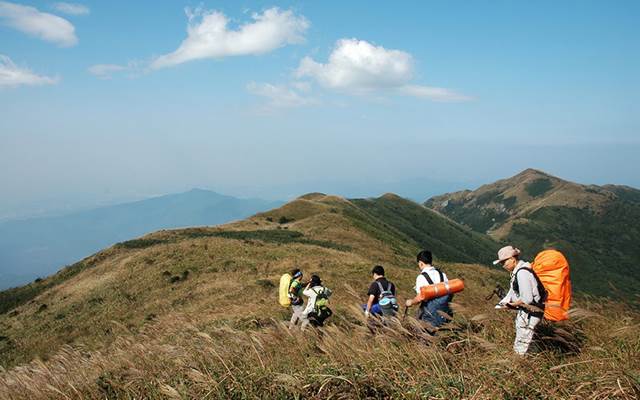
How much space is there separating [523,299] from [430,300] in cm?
187

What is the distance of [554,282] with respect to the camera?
655 centimetres

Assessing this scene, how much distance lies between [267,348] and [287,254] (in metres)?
29.2

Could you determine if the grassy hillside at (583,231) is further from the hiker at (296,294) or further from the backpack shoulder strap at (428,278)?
the backpack shoulder strap at (428,278)

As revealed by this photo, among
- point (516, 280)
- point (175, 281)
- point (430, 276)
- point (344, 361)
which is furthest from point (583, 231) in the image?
point (344, 361)

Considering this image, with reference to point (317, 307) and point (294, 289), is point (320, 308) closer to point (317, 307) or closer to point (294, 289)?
point (317, 307)

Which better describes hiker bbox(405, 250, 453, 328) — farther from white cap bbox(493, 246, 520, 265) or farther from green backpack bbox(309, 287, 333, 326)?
green backpack bbox(309, 287, 333, 326)

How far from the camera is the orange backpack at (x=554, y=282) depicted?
6289 millimetres

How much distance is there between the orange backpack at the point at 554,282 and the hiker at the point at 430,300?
176cm

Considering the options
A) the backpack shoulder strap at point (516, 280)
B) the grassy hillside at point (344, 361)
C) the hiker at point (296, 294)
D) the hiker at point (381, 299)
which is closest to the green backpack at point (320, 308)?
the hiker at point (296, 294)

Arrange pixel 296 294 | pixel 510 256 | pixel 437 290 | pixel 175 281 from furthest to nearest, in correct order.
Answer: pixel 175 281, pixel 296 294, pixel 437 290, pixel 510 256

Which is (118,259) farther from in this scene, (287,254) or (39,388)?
(39,388)

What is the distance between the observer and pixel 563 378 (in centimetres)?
391

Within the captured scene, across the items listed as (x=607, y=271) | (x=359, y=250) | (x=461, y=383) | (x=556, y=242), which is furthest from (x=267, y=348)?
(x=556, y=242)

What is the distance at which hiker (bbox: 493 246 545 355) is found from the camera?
5918mm
